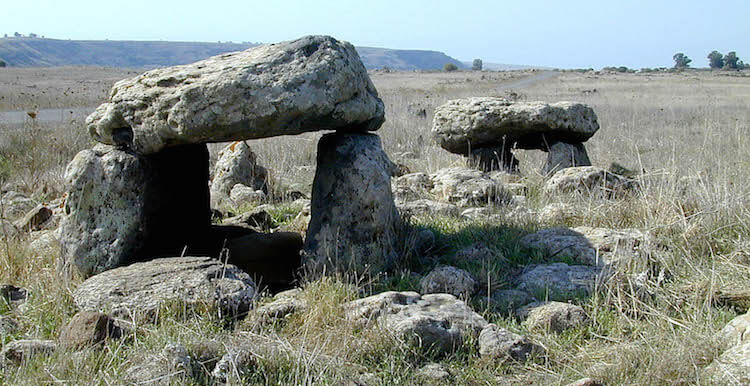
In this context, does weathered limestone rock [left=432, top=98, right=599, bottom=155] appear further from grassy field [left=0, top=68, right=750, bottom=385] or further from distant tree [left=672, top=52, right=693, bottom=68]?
distant tree [left=672, top=52, right=693, bottom=68]

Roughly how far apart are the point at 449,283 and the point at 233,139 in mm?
1951

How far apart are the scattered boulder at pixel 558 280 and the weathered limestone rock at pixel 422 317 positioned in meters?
0.78

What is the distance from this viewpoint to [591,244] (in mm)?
5883

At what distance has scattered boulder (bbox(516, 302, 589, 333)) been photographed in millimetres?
4492

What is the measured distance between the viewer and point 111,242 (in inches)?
213

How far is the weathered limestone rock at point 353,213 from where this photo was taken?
18.1ft

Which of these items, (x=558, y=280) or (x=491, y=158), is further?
(x=491, y=158)

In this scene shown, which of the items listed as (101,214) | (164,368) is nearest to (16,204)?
(101,214)

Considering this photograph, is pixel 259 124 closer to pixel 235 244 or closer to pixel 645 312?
pixel 235 244

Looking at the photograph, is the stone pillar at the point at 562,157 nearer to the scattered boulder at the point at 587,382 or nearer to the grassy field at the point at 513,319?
the grassy field at the point at 513,319

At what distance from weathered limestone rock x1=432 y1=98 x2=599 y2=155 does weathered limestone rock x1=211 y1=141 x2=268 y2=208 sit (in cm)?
280

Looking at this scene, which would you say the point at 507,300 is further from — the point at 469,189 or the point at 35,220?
the point at 35,220

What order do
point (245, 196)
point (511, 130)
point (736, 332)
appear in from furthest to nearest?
point (511, 130) → point (245, 196) → point (736, 332)

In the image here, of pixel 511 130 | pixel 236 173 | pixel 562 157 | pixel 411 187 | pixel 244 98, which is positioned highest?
pixel 244 98
